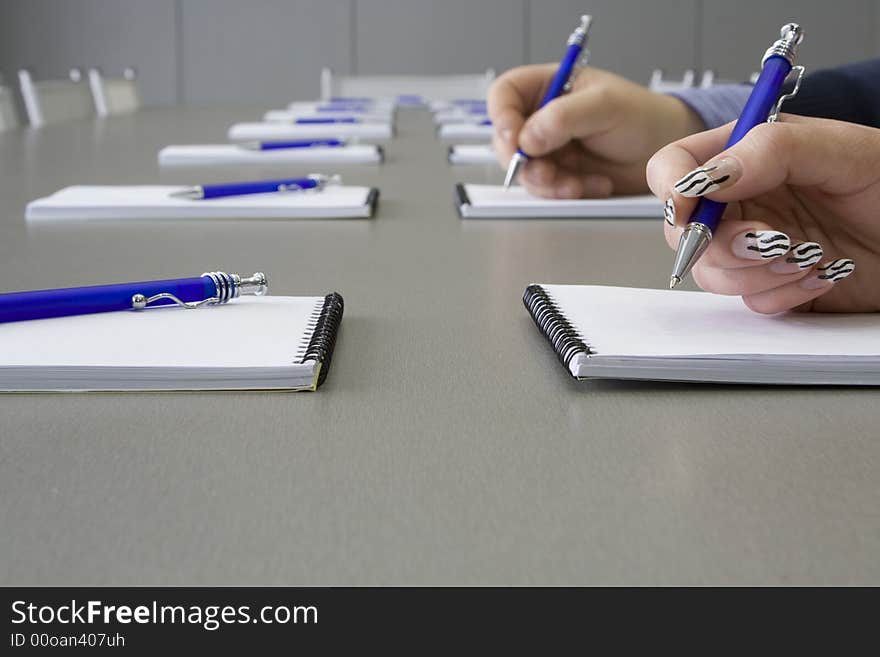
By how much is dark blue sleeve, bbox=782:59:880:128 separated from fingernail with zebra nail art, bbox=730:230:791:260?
1.15 feet

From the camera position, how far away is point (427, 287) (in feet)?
2.11

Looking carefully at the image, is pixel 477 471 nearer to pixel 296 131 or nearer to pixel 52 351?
pixel 52 351

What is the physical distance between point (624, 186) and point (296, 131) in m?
0.89

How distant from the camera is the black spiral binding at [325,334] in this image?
0.44 metres

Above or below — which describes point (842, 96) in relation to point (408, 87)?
above

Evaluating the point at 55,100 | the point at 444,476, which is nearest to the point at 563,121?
the point at 444,476

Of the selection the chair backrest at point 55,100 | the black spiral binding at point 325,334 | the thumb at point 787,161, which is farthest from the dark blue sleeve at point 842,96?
the chair backrest at point 55,100

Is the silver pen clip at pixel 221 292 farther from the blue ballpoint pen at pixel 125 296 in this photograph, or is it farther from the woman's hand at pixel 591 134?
Answer: the woman's hand at pixel 591 134

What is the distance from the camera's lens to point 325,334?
18.6 inches

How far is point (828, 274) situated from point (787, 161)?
55 mm

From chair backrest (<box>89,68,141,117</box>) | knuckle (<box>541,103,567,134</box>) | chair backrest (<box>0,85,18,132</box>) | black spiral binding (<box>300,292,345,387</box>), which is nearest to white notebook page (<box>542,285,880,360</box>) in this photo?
black spiral binding (<box>300,292,345,387</box>)

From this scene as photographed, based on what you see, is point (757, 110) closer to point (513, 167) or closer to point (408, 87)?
point (513, 167)

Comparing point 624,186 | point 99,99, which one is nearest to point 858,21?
point 99,99

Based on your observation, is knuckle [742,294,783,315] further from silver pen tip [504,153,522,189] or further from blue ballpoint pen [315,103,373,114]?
blue ballpoint pen [315,103,373,114]
